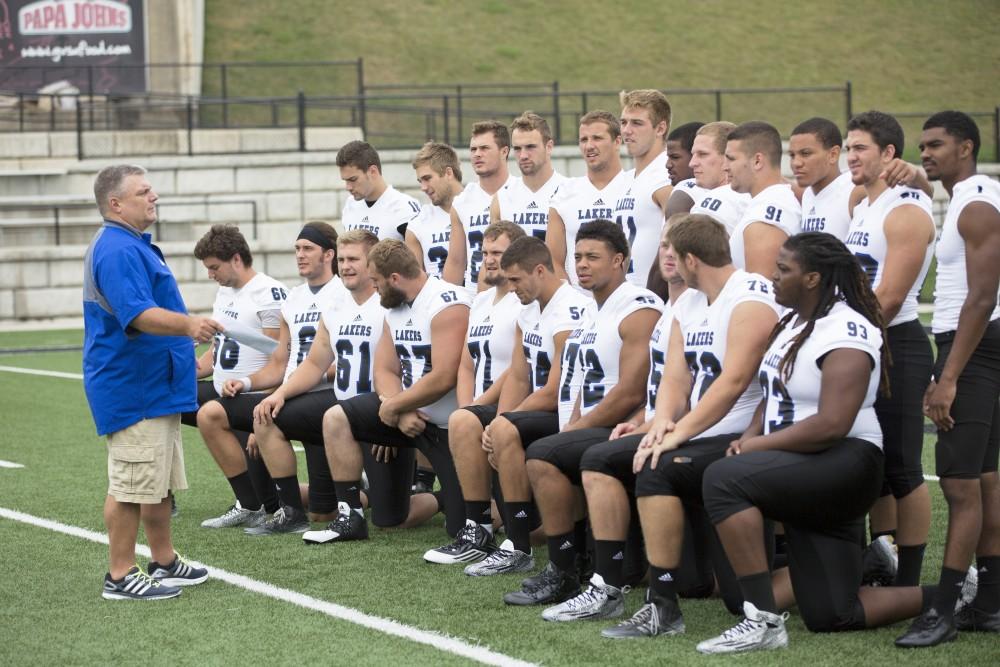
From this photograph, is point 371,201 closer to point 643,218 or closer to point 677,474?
point 643,218

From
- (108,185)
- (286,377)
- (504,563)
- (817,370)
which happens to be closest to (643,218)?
(504,563)

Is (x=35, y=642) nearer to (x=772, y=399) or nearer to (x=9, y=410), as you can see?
(x=772, y=399)

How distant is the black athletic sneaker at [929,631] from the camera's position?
5234 mm

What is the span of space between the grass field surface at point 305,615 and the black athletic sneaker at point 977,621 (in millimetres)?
85

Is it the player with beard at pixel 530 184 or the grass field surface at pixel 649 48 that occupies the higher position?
the grass field surface at pixel 649 48

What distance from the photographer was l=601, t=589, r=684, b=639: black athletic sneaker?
5512 mm

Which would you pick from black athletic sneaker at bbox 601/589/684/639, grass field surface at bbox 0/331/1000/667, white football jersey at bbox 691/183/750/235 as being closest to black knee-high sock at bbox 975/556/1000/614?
grass field surface at bbox 0/331/1000/667

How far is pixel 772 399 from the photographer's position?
17.9ft

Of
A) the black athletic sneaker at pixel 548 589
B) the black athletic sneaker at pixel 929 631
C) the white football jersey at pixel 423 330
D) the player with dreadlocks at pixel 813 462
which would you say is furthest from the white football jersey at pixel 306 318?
the black athletic sneaker at pixel 929 631

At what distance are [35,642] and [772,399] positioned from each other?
303 cm

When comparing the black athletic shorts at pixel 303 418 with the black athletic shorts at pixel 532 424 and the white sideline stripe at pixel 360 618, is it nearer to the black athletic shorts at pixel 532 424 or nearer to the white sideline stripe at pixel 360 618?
the white sideline stripe at pixel 360 618

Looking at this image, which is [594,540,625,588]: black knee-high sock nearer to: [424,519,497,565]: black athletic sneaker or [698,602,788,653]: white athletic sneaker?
[698,602,788,653]: white athletic sneaker

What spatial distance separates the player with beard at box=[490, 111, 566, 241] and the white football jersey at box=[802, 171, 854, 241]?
6.51 ft

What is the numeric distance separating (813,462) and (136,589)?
302cm
